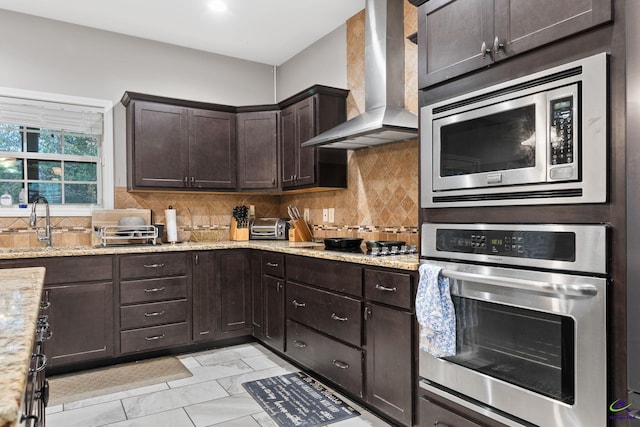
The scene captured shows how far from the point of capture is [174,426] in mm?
2479

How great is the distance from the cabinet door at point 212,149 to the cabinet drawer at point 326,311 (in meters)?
1.50

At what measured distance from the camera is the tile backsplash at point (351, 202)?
3184 mm

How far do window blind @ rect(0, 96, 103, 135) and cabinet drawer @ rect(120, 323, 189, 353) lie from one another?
1.92 m

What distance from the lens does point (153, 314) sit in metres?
3.59

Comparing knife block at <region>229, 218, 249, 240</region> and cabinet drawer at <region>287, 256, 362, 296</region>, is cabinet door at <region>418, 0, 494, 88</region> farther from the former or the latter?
knife block at <region>229, 218, 249, 240</region>

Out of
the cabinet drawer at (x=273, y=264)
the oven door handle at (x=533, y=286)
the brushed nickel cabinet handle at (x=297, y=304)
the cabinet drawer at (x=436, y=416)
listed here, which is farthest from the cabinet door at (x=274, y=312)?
the oven door handle at (x=533, y=286)

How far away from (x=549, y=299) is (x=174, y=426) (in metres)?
2.09

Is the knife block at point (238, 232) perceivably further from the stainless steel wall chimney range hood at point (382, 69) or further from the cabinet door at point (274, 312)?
the stainless steel wall chimney range hood at point (382, 69)

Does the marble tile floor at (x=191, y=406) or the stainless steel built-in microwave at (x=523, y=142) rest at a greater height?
the stainless steel built-in microwave at (x=523, y=142)

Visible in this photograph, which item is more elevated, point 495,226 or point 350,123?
point 350,123

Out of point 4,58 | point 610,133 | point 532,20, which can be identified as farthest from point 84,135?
point 610,133

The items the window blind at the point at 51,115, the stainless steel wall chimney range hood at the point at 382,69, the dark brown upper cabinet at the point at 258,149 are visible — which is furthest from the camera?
the dark brown upper cabinet at the point at 258,149

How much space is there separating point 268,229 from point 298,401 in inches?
78.3

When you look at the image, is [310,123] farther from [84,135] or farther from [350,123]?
[84,135]
